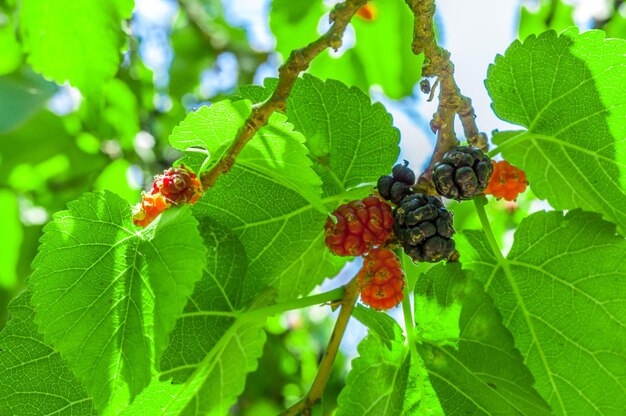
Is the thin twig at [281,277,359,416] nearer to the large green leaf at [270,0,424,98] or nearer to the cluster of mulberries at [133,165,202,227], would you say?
the cluster of mulberries at [133,165,202,227]

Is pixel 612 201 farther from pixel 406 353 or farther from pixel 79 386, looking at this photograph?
pixel 79 386

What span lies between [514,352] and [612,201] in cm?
26

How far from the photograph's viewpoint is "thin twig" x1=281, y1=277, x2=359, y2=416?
1.05 metres

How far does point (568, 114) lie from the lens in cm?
104

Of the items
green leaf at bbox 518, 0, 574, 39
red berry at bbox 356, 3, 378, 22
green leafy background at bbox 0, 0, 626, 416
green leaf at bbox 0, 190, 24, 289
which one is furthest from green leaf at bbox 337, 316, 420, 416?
green leaf at bbox 0, 190, 24, 289

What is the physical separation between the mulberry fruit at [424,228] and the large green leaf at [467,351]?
45 mm

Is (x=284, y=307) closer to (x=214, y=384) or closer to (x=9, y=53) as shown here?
(x=214, y=384)

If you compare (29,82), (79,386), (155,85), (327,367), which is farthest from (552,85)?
(155,85)

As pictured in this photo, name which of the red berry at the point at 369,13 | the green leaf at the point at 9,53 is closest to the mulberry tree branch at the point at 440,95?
the red berry at the point at 369,13

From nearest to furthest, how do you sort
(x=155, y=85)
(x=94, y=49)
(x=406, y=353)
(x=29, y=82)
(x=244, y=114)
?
1. (x=244, y=114)
2. (x=406, y=353)
3. (x=94, y=49)
4. (x=29, y=82)
5. (x=155, y=85)

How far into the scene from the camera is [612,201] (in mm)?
1050

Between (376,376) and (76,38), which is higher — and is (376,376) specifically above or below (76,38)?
below

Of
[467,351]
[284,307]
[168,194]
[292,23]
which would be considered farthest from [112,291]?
[292,23]

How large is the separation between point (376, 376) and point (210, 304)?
244mm
